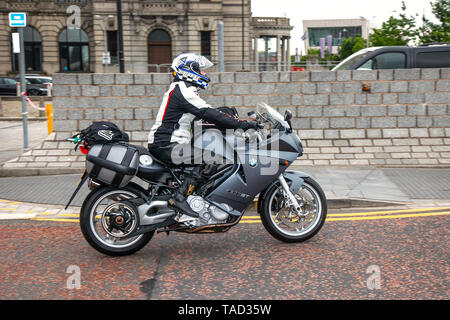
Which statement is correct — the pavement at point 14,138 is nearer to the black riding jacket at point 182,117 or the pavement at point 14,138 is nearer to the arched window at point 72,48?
the black riding jacket at point 182,117

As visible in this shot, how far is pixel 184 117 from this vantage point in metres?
5.07

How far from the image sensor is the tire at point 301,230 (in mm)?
5203

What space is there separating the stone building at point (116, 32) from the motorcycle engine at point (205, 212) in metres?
38.8

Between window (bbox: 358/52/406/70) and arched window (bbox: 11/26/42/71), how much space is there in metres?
40.4

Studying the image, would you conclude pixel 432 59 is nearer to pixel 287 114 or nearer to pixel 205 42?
pixel 287 114

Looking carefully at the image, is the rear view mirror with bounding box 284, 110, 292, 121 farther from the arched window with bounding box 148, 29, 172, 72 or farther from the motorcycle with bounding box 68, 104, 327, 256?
the arched window with bounding box 148, 29, 172, 72

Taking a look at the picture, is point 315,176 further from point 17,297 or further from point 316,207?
point 17,297

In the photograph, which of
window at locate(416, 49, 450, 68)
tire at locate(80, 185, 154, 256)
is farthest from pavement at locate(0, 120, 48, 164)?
window at locate(416, 49, 450, 68)

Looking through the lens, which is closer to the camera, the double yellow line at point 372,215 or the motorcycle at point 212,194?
the motorcycle at point 212,194

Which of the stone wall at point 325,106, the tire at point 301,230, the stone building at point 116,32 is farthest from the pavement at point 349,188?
the stone building at point 116,32

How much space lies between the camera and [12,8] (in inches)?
1777

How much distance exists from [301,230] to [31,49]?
150ft

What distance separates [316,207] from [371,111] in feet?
17.7

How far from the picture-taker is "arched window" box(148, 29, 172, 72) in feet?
145
